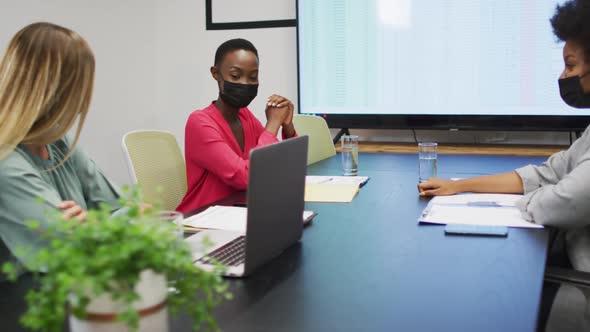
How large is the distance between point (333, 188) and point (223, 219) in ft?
1.79

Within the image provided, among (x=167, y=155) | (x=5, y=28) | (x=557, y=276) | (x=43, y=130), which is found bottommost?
(x=557, y=276)

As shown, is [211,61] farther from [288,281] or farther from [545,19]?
[288,281]

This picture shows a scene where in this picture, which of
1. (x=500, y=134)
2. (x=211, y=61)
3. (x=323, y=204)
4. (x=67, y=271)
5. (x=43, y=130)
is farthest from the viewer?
(x=211, y=61)

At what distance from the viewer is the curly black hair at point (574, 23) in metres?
1.64

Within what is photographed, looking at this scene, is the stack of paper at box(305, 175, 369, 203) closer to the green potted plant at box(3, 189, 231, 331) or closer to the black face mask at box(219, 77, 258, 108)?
the black face mask at box(219, 77, 258, 108)

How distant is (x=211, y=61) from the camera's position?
3865 mm

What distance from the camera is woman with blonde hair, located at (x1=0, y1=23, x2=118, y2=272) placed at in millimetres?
1077

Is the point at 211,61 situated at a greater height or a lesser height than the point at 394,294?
greater

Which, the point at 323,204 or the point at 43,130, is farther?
the point at 323,204

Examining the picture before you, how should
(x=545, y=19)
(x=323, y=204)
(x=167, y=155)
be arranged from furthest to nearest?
(x=545, y=19) < (x=167, y=155) < (x=323, y=204)

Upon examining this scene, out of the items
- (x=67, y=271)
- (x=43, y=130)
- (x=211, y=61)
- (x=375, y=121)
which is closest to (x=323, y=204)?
(x=43, y=130)

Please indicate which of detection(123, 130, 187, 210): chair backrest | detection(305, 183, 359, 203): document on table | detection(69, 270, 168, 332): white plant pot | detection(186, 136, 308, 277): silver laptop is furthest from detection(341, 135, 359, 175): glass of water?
detection(69, 270, 168, 332): white plant pot

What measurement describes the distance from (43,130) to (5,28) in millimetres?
2003

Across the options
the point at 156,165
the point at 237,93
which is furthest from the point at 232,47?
the point at 156,165
